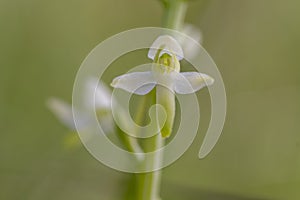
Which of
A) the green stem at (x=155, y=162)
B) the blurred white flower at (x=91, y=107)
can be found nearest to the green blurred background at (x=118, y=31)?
the blurred white flower at (x=91, y=107)

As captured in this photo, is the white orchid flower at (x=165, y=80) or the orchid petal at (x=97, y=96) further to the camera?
the orchid petal at (x=97, y=96)

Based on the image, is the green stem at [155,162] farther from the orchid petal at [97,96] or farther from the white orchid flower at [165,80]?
the orchid petal at [97,96]

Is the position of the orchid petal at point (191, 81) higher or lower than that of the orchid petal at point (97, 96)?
lower

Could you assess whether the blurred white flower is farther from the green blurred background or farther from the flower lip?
the green blurred background

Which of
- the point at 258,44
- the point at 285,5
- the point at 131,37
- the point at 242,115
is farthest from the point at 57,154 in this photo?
the point at 285,5

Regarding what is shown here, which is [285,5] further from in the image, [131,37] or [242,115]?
[131,37]

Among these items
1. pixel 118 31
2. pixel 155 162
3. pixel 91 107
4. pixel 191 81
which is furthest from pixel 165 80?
pixel 118 31

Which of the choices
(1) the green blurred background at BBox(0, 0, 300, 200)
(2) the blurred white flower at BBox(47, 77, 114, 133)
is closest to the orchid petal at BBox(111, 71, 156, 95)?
(2) the blurred white flower at BBox(47, 77, 114, 133)

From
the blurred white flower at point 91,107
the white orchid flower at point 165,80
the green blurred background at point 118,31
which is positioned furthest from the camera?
the green blurred background at point 118,31
